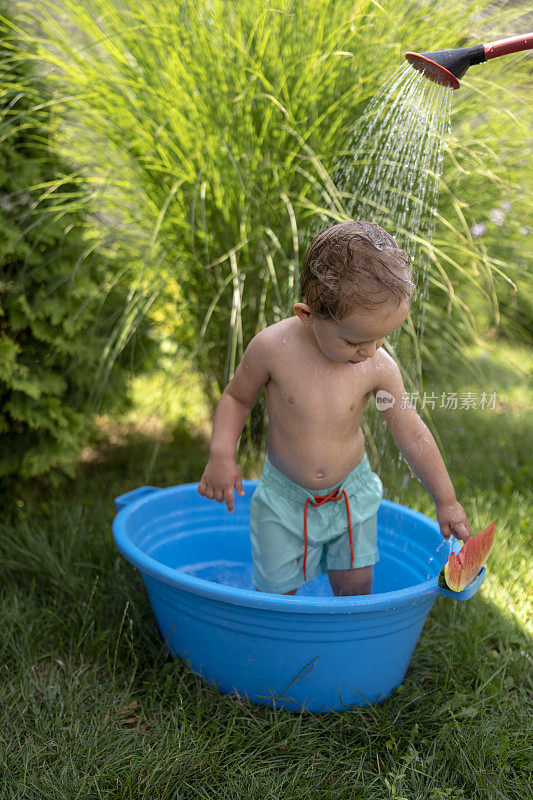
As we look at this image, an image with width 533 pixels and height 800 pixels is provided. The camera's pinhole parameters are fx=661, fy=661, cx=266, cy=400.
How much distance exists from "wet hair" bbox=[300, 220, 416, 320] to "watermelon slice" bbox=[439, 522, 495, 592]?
0.48 m

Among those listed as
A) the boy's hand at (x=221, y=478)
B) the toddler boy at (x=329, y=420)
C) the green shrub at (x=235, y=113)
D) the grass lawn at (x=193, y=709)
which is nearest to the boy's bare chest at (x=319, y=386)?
the toddler boy at (x=329, y=420)

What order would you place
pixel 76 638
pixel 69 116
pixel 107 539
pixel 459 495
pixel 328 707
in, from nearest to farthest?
pixel 328 707 < pixel 76 638 < pixel 107 539 < pixel 69 116 < pixel 459 495

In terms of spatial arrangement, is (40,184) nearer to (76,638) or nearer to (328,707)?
→ (76,638)

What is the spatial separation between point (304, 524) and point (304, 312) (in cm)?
49

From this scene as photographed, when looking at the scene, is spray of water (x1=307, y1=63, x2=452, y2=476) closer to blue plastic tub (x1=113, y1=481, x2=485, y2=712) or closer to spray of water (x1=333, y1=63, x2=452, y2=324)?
spray of water (x1=333, y1=63, x2=452, y2=324)

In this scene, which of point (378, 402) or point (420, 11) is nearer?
point (378, 402)

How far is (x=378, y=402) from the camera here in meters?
1.45

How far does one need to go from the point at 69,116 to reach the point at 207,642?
1591 mm

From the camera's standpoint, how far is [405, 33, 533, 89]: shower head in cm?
120

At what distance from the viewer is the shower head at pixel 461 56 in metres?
1.20

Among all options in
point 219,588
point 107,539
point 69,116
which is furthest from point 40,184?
point 219,588

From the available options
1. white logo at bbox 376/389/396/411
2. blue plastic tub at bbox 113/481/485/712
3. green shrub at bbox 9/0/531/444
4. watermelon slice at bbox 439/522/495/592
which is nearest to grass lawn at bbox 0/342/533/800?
blue plastic tub at bbox 113/481/485/712

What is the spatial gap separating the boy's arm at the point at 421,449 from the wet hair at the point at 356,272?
0.26 meters

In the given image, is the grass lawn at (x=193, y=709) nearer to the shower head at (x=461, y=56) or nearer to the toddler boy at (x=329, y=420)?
the toddler boy at (x=329, y=420)
